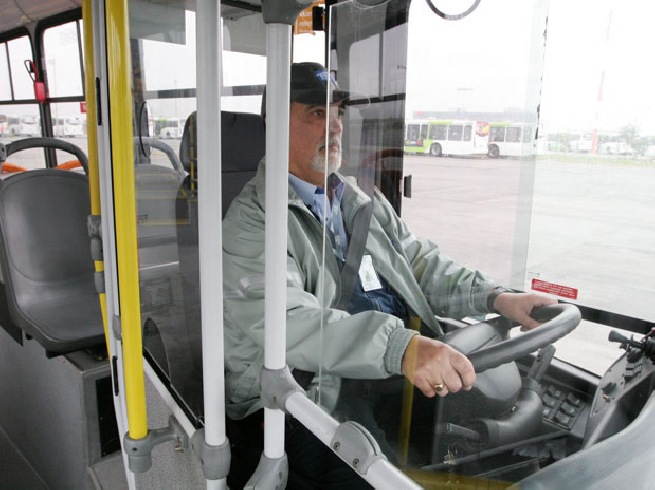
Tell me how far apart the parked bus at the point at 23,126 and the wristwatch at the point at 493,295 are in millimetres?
5708

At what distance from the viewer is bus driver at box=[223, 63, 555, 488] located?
0.98 meters

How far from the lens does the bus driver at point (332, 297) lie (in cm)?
98

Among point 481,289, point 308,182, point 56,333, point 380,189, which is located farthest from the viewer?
point 56,333

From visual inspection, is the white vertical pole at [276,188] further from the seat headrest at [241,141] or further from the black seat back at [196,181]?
the seat headrest at [241,141]

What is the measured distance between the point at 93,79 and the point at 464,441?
1177 millimetres

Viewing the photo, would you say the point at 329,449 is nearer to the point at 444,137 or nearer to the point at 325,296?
the point at 325,296

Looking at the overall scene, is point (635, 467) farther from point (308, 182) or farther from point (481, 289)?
point (308, 182)

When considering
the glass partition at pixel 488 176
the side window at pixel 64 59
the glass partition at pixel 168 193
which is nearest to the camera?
the glass partition at pixel 488 176

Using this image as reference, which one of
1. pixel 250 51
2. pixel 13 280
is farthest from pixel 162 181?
pixel 13 280

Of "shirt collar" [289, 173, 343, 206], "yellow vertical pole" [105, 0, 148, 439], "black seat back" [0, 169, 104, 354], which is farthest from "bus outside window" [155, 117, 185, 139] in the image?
"black seat back" [0, 169, 104, 354]

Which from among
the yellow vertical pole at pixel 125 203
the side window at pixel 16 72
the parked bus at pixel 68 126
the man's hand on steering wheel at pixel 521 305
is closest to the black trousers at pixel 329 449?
the yellow vertical pole at pixel 125 203

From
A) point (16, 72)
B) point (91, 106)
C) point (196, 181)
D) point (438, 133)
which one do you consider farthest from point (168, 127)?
point (16, 72)

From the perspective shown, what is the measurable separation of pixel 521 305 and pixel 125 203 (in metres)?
0.87

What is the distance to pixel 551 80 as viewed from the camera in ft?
3.26
